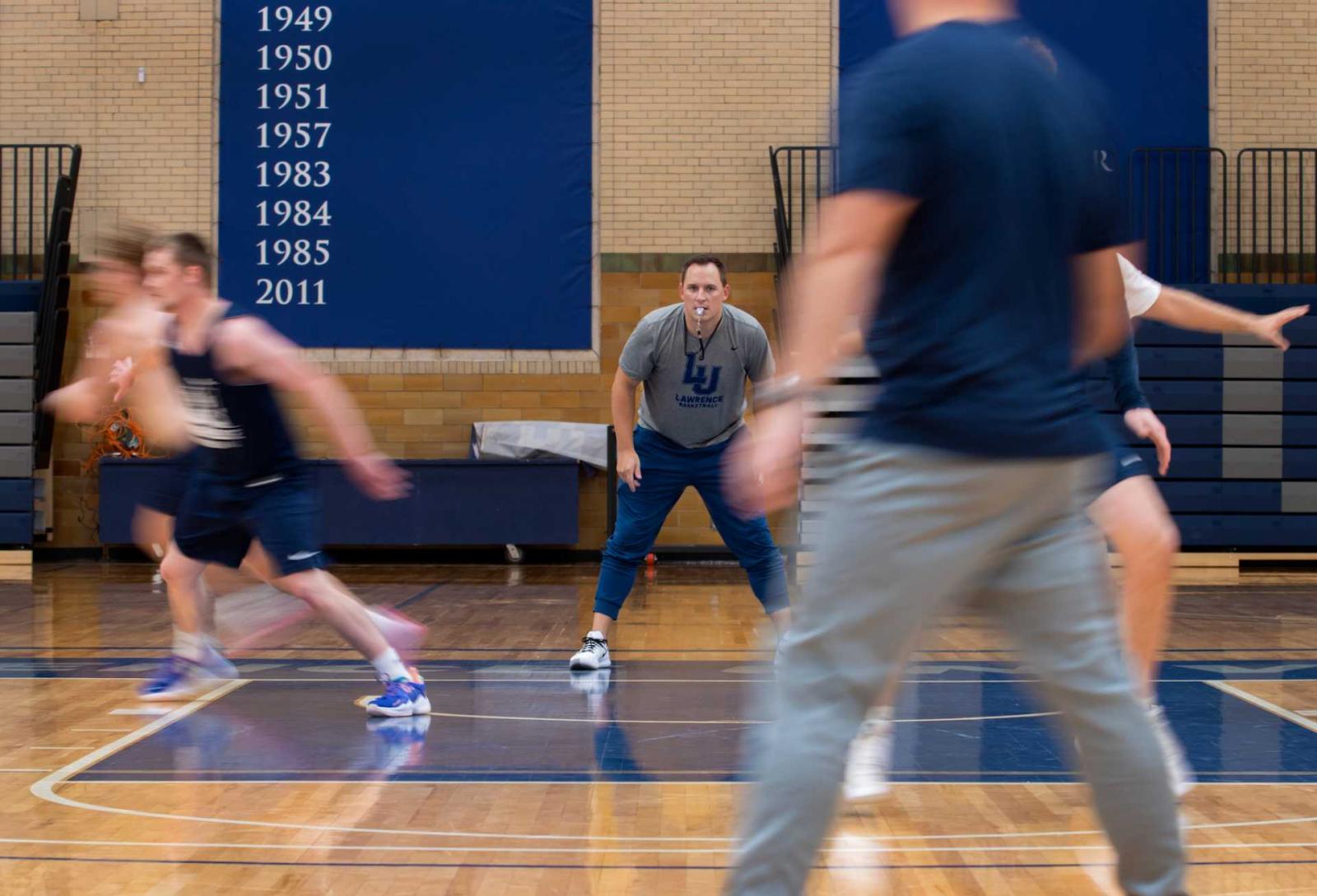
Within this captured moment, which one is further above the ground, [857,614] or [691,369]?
[691,369]

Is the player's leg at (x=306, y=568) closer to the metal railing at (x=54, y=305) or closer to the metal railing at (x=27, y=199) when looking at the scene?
the metal railing at (x=54, y=305)

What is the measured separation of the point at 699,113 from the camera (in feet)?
43.0

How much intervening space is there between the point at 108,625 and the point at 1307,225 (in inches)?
415

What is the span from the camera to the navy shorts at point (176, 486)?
5355mm

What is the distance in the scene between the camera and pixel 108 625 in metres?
8.14

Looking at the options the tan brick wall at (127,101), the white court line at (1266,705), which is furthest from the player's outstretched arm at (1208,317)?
the tan brick wall at (127,101)

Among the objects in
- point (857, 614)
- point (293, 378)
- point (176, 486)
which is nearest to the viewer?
point (857, 614)

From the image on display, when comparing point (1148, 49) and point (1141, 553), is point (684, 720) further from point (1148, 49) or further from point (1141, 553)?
point (1148, 49)

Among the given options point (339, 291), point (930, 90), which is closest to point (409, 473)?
point (339, 291)

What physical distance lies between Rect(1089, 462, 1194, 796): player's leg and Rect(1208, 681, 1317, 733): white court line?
1.41 metres

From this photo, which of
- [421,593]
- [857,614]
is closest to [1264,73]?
[421,593]

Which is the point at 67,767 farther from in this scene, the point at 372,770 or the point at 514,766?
the point at 514,766

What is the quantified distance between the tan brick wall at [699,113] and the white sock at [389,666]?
824 centimetres

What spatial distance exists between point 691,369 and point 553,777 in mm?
2256
